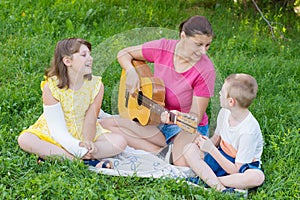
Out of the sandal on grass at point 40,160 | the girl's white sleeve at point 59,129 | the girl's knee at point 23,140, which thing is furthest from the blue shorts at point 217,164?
the girl's knee at point 23,140

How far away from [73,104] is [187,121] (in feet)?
2.68

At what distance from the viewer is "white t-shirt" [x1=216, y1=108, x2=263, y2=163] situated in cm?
335

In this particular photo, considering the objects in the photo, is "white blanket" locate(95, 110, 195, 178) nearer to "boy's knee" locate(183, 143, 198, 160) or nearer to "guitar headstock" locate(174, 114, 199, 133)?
"boy's knee" locate(183, 143, 198, 160)

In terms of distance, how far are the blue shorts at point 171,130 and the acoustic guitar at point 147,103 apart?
0.17m

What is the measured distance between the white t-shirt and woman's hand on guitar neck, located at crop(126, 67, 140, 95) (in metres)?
0.60

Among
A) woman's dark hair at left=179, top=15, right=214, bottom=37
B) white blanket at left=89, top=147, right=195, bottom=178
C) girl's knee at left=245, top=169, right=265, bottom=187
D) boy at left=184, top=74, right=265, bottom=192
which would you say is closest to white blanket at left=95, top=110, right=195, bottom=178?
white blanket at left=89, top=147, right=195, bottom=178

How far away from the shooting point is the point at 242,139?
3352 mm

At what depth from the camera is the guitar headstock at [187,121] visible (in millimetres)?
3254

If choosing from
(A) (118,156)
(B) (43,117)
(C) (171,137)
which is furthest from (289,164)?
(B) (43,117)

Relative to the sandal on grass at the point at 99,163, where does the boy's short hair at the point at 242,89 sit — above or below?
above

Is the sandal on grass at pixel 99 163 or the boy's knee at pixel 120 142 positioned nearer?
the sandal on grass at pixel 99 163

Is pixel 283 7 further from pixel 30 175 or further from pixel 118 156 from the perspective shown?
pixel 30 175

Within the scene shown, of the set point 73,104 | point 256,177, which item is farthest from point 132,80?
point 256,177

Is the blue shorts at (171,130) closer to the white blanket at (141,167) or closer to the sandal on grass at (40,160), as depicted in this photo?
the white blanket at (141,167)
